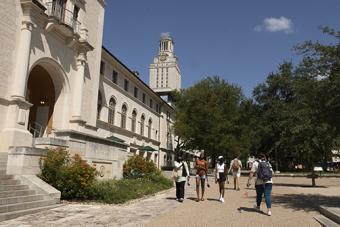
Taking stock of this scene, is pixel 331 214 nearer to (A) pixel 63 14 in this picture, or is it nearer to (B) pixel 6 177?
(B) pixel 6 177

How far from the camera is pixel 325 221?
9.93 m

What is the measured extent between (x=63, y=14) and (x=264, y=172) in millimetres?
17333

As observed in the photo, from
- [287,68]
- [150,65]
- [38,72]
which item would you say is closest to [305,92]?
[38,72]

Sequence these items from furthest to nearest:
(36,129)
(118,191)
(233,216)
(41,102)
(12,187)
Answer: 1. (41,102)
2. (36,129)
3. (118,191)
4. (12,187)
5. (233,216)

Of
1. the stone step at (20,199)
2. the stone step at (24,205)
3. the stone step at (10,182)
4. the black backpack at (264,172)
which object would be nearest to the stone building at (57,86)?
the stone step at (10,182)

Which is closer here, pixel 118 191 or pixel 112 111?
pixel 118 191

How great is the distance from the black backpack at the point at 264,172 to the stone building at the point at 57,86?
787 cm

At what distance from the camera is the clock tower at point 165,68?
138750 millimetres

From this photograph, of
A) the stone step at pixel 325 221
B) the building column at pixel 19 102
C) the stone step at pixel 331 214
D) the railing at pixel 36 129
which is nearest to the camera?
the stone step at pixel 325 221

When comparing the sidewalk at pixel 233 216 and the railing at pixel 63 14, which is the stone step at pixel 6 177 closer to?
the sidewalk at pixel 233 216

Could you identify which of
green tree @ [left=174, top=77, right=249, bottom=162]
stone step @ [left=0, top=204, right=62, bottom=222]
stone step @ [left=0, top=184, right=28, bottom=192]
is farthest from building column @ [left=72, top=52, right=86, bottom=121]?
green tree @ [left=174, top=77, right=249, bottom=162]

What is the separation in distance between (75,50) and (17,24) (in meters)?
5.69

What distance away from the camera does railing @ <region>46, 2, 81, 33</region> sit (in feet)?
70.7

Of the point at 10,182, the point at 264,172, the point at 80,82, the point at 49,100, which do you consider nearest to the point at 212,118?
the point at 80,82
